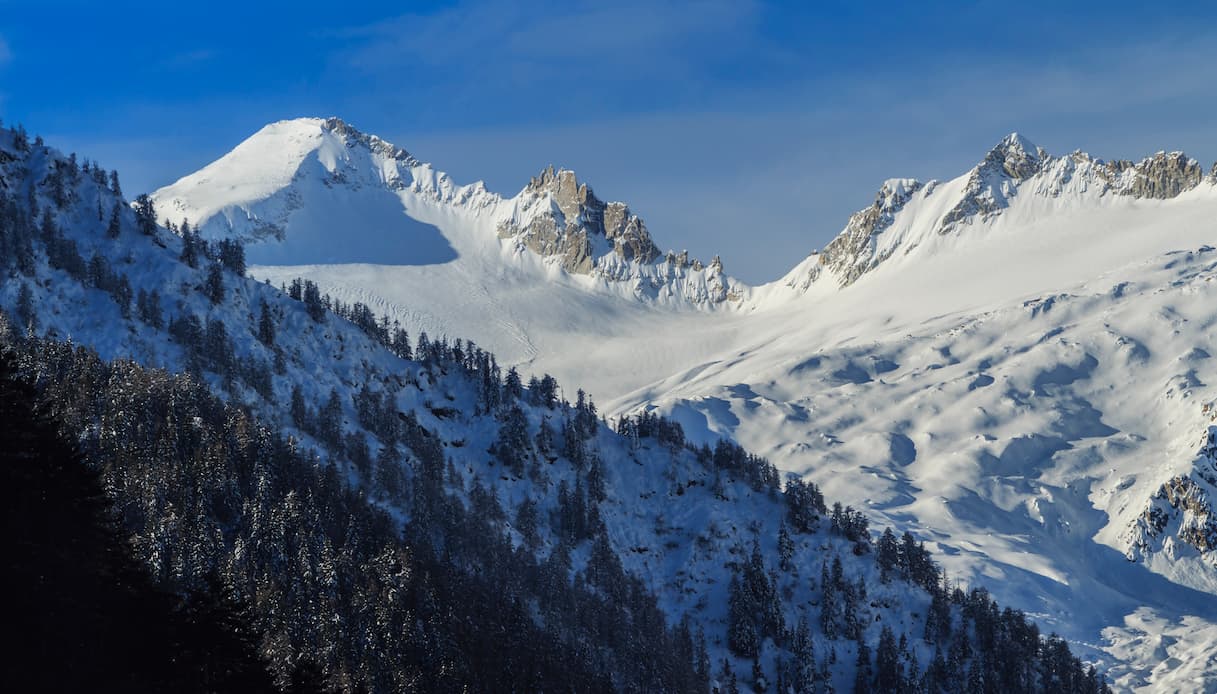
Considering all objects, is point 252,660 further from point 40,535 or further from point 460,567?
point 460,567

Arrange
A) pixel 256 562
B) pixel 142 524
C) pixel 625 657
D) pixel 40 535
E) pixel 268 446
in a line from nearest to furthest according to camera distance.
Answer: pixel 40 535 < pixel 142 524 < pixel 256 562 < pixel 268 446 < pixel 625 657

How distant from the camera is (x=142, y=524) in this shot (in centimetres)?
14025

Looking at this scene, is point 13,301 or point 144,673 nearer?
point 144,673

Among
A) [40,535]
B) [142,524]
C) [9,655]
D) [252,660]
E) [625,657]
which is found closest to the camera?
[9,655]

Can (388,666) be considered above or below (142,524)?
below

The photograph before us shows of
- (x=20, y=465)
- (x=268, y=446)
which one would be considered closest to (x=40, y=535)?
(x=20, y=465)

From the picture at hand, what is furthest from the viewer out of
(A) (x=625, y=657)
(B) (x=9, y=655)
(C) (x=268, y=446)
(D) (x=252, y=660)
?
(A) (x=625, y=657)

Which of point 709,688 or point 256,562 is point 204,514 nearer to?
point 256,562

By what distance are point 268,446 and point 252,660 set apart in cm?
12642

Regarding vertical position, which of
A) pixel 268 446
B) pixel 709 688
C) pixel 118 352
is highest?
pixel 118 352

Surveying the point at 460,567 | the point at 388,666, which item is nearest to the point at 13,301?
the point at 460,567

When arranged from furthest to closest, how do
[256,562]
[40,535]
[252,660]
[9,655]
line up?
[256,562] < [252,660] < [40,535] < [9,655]

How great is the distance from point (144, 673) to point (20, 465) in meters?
10.4

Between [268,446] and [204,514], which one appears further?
[268,446]
